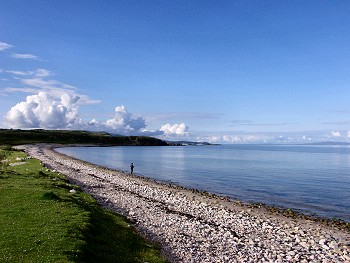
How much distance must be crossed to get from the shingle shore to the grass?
229cm

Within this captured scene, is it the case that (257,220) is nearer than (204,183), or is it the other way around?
(257,220)

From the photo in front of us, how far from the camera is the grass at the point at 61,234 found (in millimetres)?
15916

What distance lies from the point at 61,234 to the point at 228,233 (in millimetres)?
13199

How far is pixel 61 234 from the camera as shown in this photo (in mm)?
18359

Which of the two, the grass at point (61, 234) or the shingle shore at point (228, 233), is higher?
the grass at point (61, 234)

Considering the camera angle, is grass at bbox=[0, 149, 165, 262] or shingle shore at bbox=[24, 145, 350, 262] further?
shingle shore at bbox=[24, 145, 350, 262]

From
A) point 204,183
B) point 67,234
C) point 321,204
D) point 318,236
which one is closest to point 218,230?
point 318,236

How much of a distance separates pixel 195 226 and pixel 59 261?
14.2 metres

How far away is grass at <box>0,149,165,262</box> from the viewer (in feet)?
52.2

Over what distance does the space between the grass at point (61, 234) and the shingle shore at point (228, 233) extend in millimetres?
2292

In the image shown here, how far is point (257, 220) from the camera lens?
31.2 metres

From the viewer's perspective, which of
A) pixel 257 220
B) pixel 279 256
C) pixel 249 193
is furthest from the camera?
pixel 249 193

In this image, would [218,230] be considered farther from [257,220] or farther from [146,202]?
[146,202]

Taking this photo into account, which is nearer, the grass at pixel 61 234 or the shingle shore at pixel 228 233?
the grass at pixel 61 234
